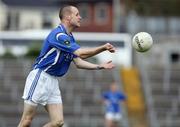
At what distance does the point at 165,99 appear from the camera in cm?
3141

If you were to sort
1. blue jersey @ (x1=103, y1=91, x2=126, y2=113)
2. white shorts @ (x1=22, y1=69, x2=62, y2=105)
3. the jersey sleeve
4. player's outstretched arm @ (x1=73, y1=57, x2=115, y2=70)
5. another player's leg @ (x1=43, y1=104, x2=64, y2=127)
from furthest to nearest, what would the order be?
blue jersey @ (x1=103, y1=91, x2=126, y2=113), white shorts @ (x1=22, y1=69, x2=62, y2=105), another player's leg @ (x1=43, y1=104, x2=64, y2=127), the jersey sleeve, player's outstretched arm @ (x1=73, y1=57, x2=115, y2=70)

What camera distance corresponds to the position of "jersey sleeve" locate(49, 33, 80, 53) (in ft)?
35.3

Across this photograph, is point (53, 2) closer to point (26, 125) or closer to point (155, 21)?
point (155, 21)

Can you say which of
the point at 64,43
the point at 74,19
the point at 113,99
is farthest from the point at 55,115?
the point at 113,99

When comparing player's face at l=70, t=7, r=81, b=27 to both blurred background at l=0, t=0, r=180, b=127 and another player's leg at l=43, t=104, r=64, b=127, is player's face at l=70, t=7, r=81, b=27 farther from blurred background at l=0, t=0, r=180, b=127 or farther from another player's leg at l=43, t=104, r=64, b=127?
blurred background at l=0, t=0, r=180, b=127

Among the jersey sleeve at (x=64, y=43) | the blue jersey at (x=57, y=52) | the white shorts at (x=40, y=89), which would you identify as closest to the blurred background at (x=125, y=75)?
the white shorts at (x=40, y=89)

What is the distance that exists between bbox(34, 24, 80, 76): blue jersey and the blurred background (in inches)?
565

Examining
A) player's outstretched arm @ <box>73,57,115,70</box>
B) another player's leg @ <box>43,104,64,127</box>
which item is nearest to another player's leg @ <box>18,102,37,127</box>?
another player's leg @ <box>43,104,64,127</box>

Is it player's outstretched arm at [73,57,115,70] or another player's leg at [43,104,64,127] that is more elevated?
player's outstretched arm at [73,57,115,70]

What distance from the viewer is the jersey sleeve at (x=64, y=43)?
423 inches

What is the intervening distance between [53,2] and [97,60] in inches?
1136

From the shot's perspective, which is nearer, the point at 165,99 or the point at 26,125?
the point at 26,125

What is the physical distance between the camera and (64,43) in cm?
1074

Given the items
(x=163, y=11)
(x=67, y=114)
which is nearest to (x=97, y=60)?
(x=67, y=114)
